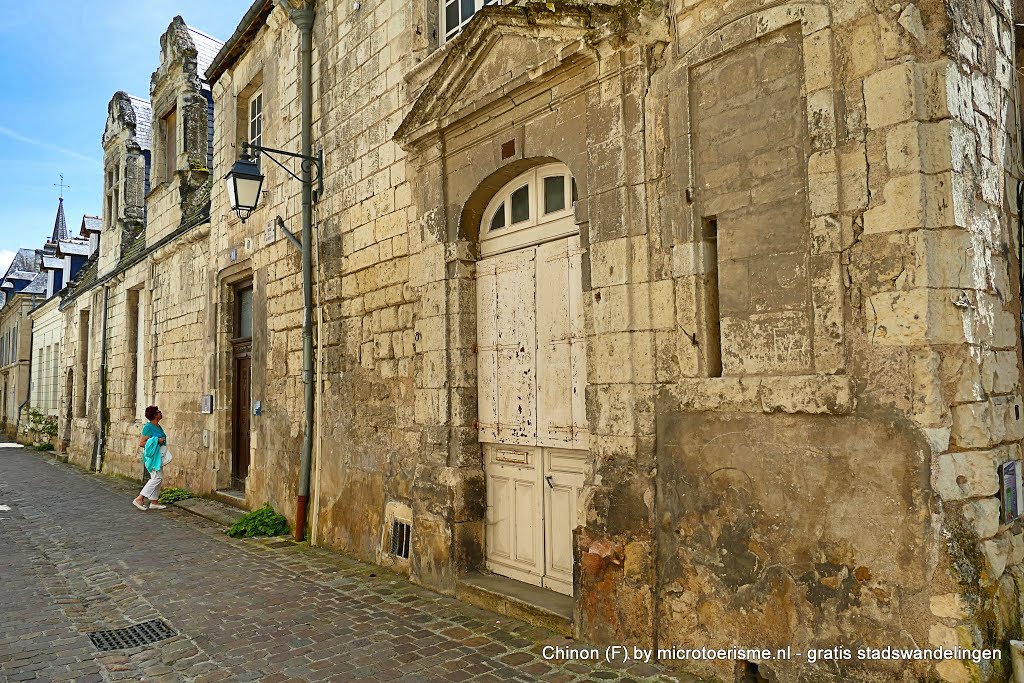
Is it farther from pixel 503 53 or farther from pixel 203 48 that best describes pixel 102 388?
pixel 503 53

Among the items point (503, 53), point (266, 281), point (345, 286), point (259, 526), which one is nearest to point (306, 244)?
point (345, 286)

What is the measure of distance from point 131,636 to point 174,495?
5.94m

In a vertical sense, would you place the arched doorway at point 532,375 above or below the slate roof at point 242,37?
Answer: below

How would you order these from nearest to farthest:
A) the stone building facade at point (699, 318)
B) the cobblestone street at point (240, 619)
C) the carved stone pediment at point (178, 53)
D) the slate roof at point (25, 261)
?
the stone building facade at point (699, 318) < the cobblestone street at point (240, 619) < the carved stone pediment at point (178, 53) < the slate roof at point (25, 261)

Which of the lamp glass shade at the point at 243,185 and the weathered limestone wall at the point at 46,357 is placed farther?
the weathered limestone wall at the point at 46,357

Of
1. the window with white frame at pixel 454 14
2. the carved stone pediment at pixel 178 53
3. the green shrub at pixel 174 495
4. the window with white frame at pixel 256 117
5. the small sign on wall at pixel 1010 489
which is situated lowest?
the green shrub at pixel 174 495

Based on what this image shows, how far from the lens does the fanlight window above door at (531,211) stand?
4598 millimetres

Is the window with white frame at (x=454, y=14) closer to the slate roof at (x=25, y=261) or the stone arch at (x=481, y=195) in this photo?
the stone arch at (x=481, y=195)

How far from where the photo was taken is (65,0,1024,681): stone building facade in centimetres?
279

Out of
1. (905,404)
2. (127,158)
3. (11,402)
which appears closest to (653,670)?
(905,404)

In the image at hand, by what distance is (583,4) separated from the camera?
12.9ft

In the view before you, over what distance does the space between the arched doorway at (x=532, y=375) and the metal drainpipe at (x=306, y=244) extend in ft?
7.92

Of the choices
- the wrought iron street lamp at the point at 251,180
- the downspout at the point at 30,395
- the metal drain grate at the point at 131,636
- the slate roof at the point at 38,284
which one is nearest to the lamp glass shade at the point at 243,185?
the wrought iron street lamp at the point at 251,180

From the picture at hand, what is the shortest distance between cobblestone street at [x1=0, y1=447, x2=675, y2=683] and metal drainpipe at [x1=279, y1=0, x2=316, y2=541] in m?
0.60
